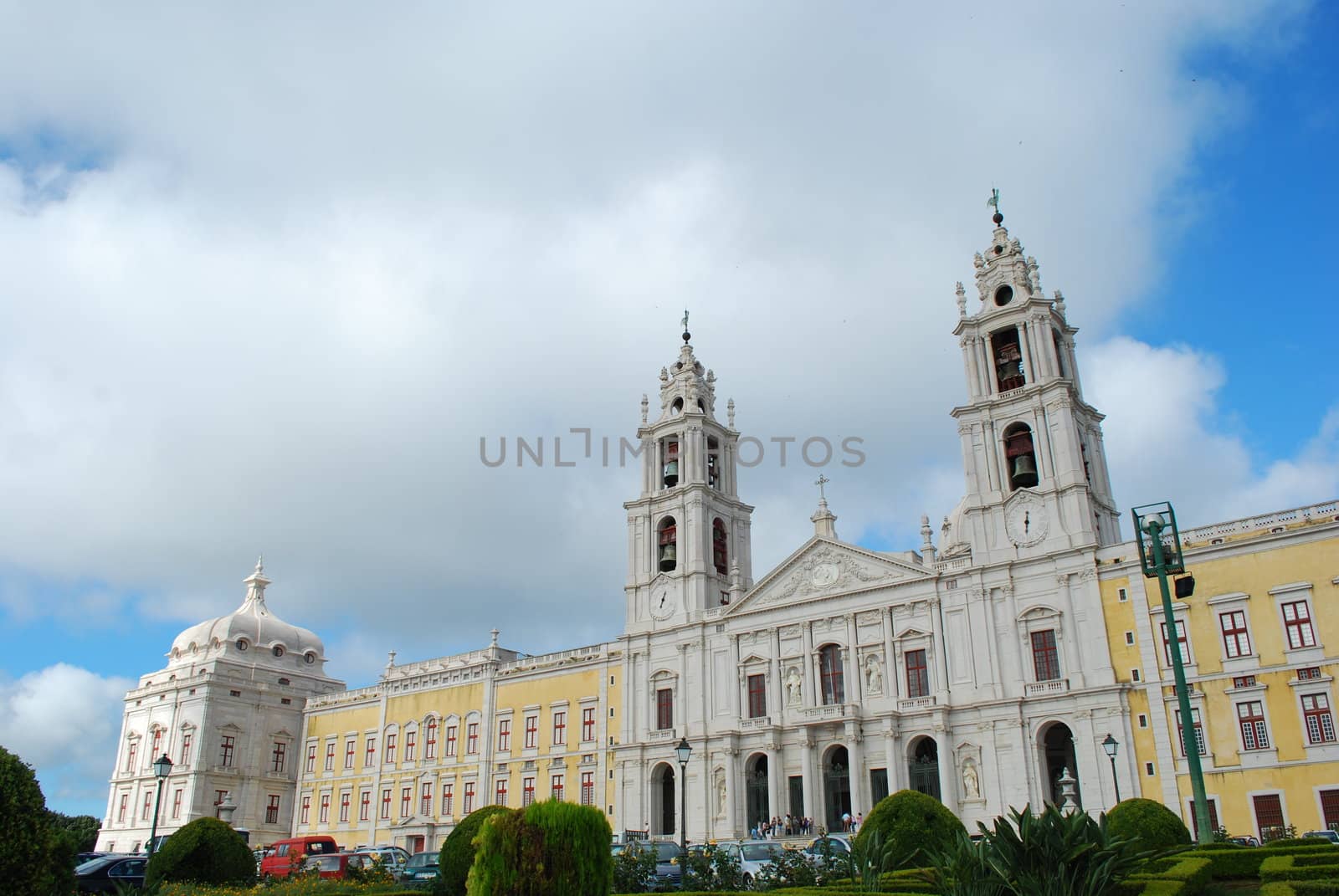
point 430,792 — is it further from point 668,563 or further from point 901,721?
point 901,721

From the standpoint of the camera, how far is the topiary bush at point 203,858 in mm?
24531

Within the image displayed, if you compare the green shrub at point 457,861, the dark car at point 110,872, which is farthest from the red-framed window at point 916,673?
the dark car at point 110,872

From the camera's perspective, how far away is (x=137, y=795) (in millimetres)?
64500

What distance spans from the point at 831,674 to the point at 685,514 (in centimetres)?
1150

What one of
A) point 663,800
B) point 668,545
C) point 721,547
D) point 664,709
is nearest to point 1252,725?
point 664,709

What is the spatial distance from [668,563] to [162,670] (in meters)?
37.6

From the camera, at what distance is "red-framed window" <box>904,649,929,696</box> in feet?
137

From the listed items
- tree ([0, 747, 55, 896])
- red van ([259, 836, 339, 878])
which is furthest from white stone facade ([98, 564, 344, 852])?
tree ([0, 747, 55, 896])

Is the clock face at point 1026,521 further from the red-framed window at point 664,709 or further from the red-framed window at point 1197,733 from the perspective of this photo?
the red-framed window at point 664,709

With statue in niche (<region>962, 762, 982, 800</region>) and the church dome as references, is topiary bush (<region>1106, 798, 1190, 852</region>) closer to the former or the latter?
statue in niche (<region>962, 762, 982, 800</region>)

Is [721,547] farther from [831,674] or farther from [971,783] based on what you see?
[971,783]

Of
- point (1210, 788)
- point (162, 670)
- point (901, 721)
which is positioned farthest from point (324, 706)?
point (1210, 788)

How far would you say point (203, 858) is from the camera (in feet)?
81.6

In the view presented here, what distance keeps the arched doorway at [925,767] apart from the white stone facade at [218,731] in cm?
4023
